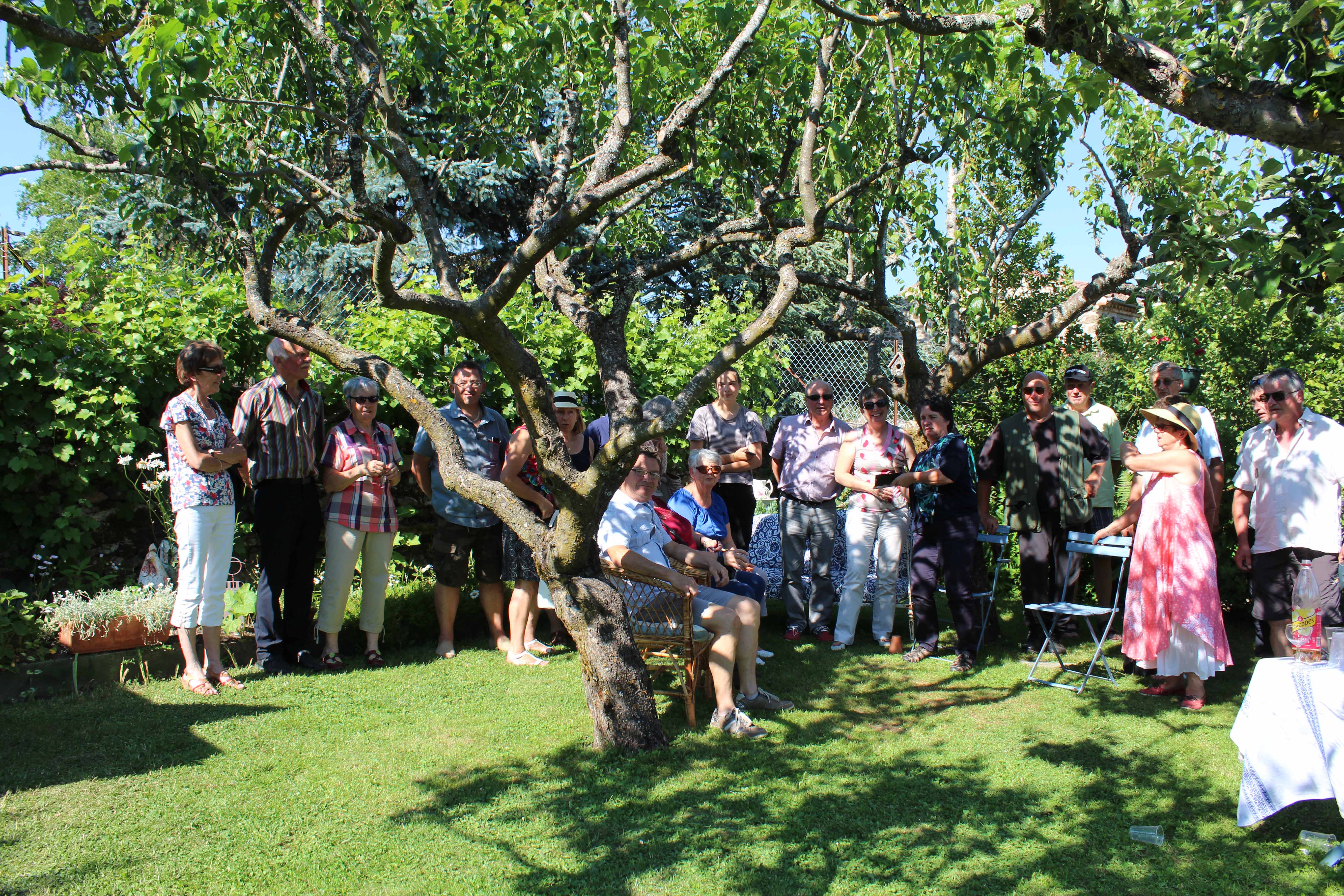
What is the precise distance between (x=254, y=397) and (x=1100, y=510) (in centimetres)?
578

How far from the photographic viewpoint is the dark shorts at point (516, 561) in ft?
19.5

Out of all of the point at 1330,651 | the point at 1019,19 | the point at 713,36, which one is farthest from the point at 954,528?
the point at 713,36

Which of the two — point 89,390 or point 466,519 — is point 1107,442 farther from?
point 89,390

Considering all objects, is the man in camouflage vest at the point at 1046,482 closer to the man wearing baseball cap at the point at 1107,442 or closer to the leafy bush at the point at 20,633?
the man wearing baseball cap at the point at 1107,442

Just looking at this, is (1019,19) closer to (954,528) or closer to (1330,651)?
(1330,651)

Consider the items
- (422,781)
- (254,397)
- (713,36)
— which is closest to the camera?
(422,781)

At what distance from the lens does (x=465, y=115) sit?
6.79 meters

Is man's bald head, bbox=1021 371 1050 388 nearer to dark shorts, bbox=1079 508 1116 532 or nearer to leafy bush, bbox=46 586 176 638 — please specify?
dark shorts, bbox=1079 508 1116 532

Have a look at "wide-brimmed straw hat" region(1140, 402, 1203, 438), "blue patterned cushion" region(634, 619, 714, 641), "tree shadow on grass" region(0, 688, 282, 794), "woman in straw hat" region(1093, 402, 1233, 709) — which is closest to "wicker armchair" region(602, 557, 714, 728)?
"blue patterned cushion" region(634, 619, 714, 641)

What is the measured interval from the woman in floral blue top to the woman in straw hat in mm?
5155

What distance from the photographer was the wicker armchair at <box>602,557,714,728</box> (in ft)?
15.2

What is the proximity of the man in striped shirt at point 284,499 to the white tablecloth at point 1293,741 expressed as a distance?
4.83 meters

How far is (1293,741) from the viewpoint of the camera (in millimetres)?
3293

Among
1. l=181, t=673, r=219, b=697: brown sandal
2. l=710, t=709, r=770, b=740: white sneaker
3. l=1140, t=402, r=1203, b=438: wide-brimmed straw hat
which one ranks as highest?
l=1140, t=402, r=1203, b=438: wide-brimmed straw hat
